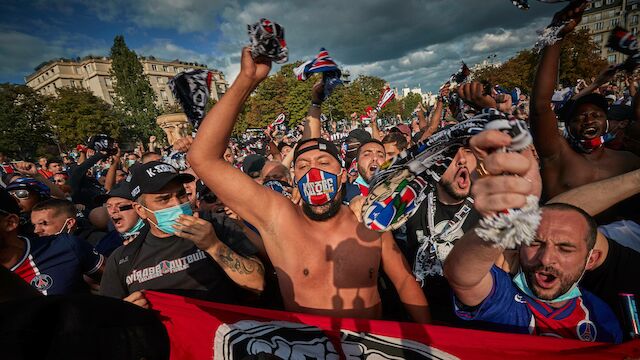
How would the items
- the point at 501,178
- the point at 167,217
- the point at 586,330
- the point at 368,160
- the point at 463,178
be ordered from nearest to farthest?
1. the point at 501,178
2. the point at 586,330
3. the point at 167,217
4. the point at 463,178
5. the point at 368,160

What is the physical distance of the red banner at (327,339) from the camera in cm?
153

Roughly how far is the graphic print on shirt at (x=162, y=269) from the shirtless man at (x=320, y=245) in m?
0.73

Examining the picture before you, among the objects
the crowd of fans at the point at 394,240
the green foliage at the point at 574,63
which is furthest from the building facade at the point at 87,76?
the crowd of fans at the point at 394,240

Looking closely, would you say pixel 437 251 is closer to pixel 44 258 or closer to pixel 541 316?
pixel 541 316

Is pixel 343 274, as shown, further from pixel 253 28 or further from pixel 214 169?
pixel 253 28

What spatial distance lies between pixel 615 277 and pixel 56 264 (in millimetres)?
4942

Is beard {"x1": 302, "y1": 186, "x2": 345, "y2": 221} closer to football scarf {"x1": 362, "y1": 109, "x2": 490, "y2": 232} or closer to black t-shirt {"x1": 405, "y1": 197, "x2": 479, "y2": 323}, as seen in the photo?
black t-shirt {"x1": 405, "y1": 197, "x2": 479, "y2": 323}

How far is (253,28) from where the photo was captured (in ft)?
6.45

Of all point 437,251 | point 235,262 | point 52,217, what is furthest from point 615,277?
point 52,217

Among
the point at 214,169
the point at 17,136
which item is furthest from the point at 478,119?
the point at 17,136

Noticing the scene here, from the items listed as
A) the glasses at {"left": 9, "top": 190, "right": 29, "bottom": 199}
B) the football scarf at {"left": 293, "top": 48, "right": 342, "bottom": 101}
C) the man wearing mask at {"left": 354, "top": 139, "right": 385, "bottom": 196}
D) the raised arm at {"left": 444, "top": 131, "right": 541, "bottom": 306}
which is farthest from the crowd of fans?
the man wearing mask at {"left": 354, "top": 139, "right": 385, "bottom": 196}

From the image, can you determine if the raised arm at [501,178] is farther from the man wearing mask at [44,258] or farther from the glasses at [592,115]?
the man wearing mask at [44,258]

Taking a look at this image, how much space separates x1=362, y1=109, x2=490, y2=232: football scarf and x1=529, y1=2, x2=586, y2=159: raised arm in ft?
7.15

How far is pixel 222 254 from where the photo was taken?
255 cm
